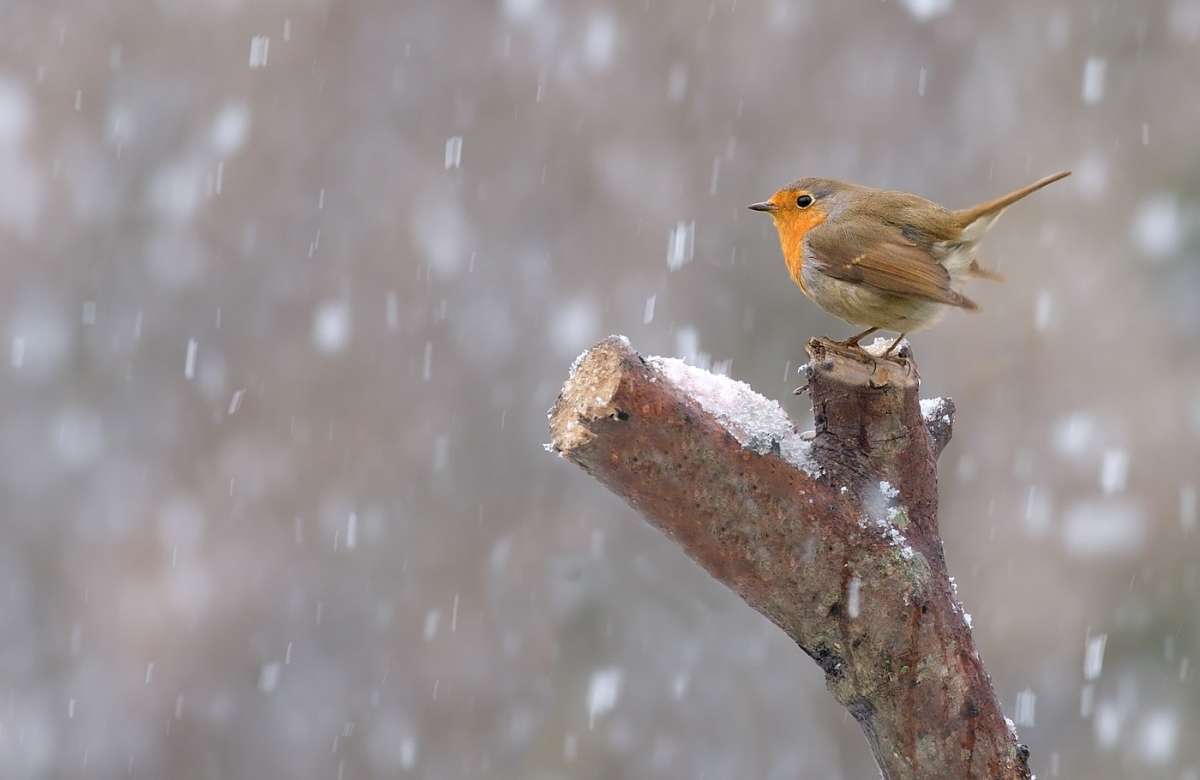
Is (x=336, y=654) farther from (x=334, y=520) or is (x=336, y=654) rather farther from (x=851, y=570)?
(x=851, y=570)

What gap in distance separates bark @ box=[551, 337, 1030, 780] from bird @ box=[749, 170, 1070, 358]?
0.69 metres

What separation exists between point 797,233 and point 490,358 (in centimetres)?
455

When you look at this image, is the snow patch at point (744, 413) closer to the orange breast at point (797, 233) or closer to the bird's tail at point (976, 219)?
the orange breast at point (797, 233)

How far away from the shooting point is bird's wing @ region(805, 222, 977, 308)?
3002 mm

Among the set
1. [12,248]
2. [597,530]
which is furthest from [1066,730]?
[12,248]

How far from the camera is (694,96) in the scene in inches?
310

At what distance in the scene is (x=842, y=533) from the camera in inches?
89.0

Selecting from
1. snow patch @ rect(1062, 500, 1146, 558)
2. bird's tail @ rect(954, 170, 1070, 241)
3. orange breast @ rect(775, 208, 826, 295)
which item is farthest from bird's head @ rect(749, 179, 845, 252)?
snow patch @ rect(1062, 500, 1146, 558)

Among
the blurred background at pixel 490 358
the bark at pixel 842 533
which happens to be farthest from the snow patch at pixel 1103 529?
the bark at pixel 842 533

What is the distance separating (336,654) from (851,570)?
19.9ft

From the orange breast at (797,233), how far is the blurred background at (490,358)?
3.79 meters

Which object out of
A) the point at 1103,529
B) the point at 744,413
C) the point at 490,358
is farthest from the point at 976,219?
the point at 1103,529

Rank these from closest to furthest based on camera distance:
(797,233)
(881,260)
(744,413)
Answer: (744,413)
(881,260)
(797,233)

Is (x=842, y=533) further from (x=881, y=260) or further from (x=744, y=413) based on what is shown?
(x=881, y=260)
